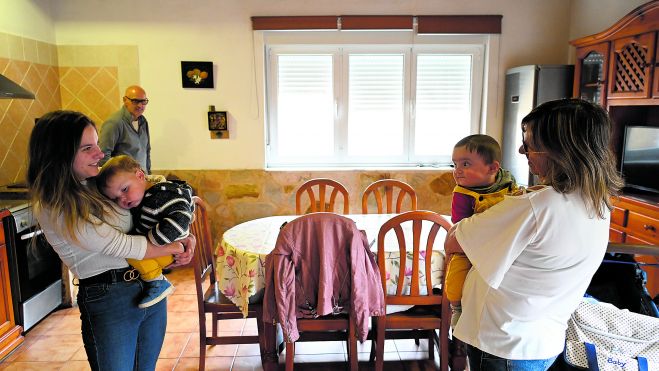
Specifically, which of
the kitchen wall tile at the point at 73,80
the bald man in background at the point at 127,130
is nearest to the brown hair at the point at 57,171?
the bald man in background at the point at 127,130

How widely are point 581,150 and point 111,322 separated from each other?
135 cm

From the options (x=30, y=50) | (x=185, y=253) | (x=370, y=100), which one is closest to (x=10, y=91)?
(x=30, y=50)

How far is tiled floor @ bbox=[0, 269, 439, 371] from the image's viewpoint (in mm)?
2441

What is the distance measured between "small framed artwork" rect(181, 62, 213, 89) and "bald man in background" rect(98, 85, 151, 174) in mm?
500

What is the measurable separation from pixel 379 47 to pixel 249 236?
233cm

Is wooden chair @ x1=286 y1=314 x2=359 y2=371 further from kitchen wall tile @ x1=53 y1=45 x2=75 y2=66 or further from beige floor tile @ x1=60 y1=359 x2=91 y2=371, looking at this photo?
kitchen wall tile @ x1=53 y1=45 x2=75 y2=66

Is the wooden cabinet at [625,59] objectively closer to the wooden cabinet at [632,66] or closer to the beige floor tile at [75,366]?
the wooden cabinet at [632,66]

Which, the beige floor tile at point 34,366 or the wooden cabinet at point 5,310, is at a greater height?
the wooden cabinet at point 5,310

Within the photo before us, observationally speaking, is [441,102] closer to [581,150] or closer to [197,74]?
[197,74]

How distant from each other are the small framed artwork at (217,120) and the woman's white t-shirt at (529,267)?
10.3ft

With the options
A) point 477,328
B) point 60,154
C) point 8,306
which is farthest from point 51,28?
point 477,328

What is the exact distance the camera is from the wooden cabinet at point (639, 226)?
261 cm

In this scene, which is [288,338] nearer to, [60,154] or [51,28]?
[60,154]

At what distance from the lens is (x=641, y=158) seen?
2.98 m
